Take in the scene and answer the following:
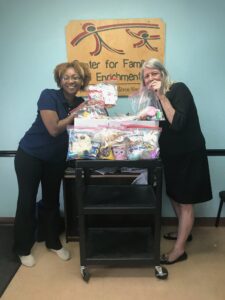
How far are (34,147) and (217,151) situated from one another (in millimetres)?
1450

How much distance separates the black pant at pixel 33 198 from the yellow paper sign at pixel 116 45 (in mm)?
837

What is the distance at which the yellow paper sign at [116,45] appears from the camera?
2.13 meters

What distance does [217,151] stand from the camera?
2.34m

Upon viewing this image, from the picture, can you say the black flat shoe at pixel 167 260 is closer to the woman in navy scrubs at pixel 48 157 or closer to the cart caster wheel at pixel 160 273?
the cart caster wheel at pixel 160 273

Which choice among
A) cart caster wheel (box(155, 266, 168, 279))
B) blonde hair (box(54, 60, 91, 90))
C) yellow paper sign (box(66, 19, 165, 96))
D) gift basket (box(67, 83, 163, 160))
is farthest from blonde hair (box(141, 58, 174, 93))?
cart caster wheel (box(155, 266, 168, 279))

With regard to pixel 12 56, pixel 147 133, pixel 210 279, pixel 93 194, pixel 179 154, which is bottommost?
pixel 210 279

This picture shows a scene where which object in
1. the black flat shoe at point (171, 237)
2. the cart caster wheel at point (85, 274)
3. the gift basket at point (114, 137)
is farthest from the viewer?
the black flat shoe at point (171, 237)

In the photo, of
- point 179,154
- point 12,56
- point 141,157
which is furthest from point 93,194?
point 12,56

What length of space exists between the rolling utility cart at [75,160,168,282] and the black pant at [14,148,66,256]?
0.77ft

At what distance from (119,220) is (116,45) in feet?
4.30

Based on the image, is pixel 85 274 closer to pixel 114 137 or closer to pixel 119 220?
pixel 119 220

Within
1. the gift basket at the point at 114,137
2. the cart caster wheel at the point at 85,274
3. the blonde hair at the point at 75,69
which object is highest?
the blonde hair at the point at 75,69

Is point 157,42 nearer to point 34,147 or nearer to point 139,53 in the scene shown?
point 139,53

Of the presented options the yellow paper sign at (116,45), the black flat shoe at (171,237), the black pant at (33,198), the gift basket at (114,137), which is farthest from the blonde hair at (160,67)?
the black flat shoe at (171,237)
